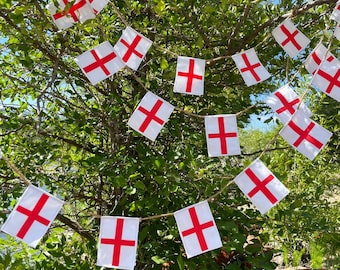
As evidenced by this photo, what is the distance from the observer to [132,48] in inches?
64.8

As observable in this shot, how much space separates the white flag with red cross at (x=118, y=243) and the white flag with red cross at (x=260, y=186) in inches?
14.2

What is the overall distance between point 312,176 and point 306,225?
4.17ft

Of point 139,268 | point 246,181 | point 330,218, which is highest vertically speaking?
point 330,218

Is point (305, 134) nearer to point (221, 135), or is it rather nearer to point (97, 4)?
point (221, 135)

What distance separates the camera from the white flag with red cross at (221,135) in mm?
1550

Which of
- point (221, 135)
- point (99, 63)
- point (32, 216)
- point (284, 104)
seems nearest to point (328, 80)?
point (284, 104)

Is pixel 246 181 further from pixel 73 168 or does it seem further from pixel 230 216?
pixel 73 168

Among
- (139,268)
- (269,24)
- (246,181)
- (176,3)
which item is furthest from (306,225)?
(176,3)

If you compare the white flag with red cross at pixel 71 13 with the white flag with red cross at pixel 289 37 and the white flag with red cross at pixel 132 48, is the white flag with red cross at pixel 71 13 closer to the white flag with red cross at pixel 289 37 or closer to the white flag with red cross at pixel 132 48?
the white flag with red cross at pixel 132 48

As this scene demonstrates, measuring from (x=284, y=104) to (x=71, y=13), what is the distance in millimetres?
826

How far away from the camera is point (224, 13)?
6.15 feet

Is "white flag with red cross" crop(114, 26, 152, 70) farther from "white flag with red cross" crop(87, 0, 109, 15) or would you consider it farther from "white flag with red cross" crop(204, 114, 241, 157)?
"white flag with red cross" crop(204, 114, 241, 157)

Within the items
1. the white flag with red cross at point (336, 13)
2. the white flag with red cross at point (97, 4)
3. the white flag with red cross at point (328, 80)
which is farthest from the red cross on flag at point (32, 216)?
the white flag with red cross at point (336, 13)

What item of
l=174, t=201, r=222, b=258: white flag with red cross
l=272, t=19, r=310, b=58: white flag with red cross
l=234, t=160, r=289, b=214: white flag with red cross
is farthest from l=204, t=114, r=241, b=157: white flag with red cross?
l=272, t=19, r=310, b=58: white flag with red cross
